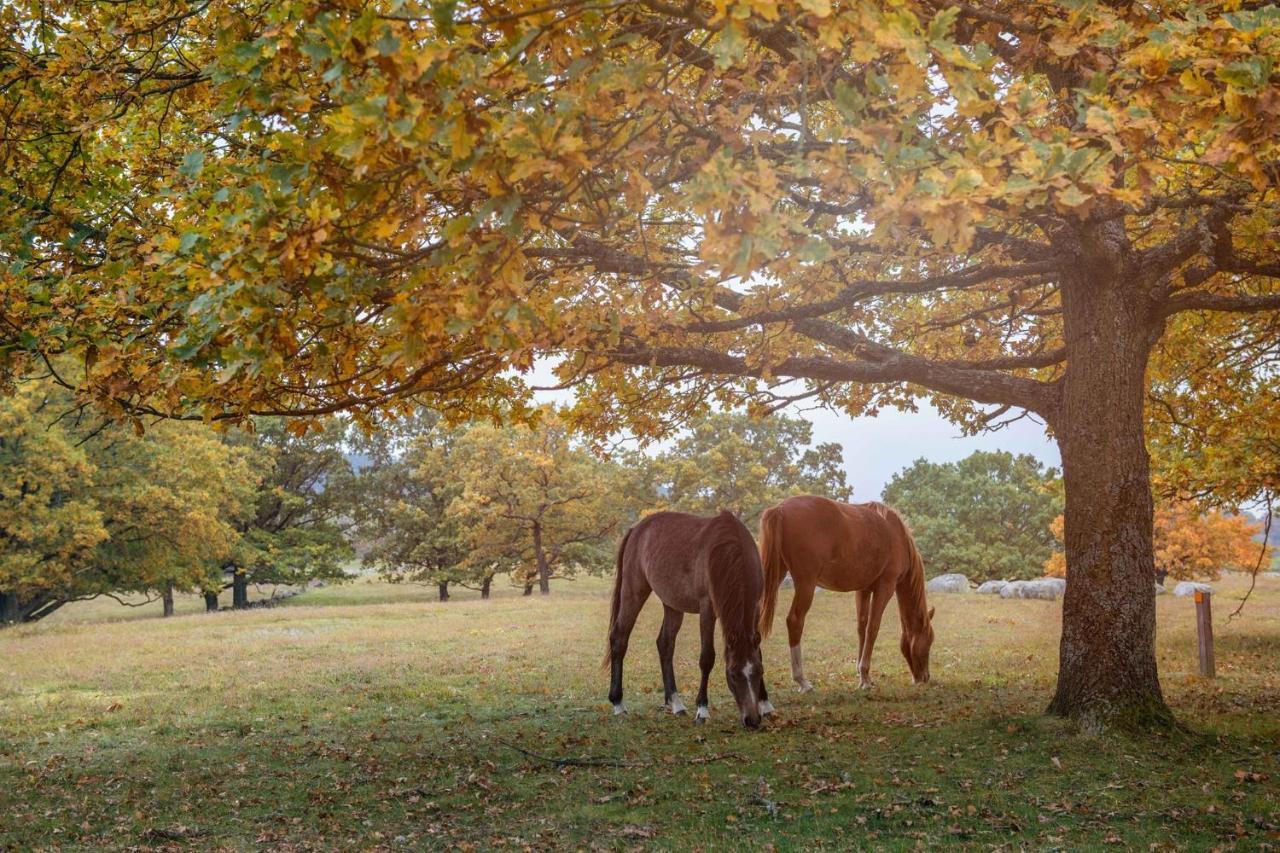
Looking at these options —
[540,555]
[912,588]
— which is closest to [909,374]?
[912,588]

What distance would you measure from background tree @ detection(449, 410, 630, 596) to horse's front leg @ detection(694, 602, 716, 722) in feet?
70.2

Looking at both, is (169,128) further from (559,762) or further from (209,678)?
(209,678)

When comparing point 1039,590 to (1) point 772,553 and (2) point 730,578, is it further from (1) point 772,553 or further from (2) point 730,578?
(2) point 730,578

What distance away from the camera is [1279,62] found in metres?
4.24

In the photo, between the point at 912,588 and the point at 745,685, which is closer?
the point at 745,685

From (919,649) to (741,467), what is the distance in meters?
24.2

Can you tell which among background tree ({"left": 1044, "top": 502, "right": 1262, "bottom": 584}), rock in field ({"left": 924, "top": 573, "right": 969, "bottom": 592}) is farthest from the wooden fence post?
rock in field ({"left": 924, "top": 573, "right": 969, "bottom": 592})

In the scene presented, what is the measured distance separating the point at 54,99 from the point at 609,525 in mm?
28902

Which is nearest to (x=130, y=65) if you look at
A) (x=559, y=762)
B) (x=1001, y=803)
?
(x=559, y=762)

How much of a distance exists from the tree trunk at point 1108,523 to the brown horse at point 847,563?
315 cm

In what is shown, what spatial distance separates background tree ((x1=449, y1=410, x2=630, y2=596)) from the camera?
32000mm

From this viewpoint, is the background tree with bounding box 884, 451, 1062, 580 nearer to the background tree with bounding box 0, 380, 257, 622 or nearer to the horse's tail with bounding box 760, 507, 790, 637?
the background tree with bounding box 0, 380, 257, 622

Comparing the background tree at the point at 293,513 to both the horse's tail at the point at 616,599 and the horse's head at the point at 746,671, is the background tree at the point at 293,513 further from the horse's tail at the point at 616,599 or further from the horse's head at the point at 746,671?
the horse's head at the point at 746,671

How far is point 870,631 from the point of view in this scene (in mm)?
11109
